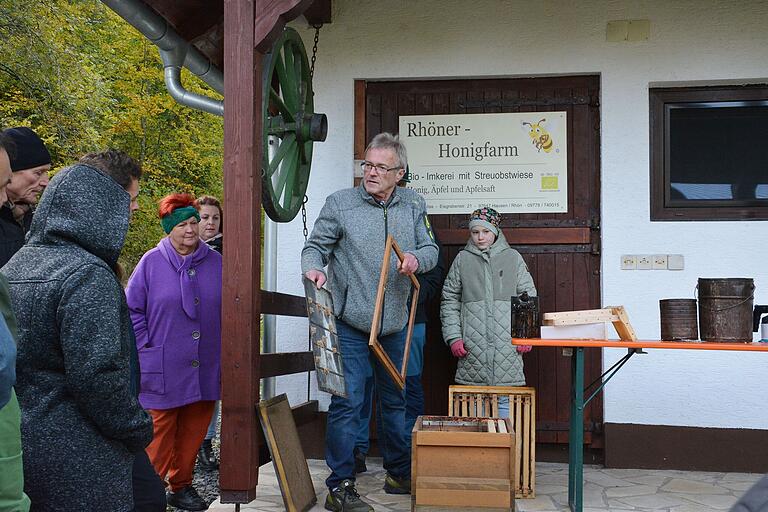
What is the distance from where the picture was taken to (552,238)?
514 cm

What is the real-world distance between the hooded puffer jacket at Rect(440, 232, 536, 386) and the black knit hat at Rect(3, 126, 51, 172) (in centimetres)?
231

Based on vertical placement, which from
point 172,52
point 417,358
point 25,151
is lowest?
point 417,358

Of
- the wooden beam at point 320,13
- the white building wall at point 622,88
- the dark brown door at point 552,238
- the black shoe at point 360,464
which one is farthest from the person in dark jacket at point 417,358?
the wooden beam at point 320,13

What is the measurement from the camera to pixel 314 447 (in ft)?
16.9

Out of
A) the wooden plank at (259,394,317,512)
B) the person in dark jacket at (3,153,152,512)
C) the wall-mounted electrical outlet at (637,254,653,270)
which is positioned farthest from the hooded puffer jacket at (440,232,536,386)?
the person in dark jacket at (3,153,152,512)

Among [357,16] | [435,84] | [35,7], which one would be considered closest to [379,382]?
[435,84]

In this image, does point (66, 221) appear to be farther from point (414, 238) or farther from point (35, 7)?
point (35, 7)

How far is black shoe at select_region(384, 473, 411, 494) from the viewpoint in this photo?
4230 mm

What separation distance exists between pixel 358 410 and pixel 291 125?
4.75ft

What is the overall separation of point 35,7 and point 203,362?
34.5 ft

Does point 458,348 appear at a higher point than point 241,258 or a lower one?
lower

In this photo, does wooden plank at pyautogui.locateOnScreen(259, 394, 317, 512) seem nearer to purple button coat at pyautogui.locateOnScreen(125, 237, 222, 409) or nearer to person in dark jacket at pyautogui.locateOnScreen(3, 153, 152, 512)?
purple button coat at pyautogui.locateOnScreen(125, 237, 222, 409)

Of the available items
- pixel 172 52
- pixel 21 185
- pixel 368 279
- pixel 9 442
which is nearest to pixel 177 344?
pixel 368 279

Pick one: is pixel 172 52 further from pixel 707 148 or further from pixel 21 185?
pixel 707 148
